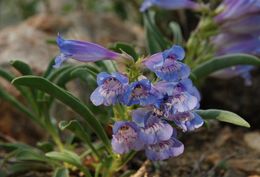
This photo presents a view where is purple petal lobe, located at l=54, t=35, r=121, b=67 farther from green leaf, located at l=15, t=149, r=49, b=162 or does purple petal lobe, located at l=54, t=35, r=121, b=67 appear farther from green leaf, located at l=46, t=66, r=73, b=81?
green leaf, located at l=15, t=149, r=49, b=162

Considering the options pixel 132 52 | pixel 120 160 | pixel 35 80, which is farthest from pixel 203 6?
pixel 35 80

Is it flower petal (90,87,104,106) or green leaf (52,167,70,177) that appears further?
green leaf (52,167,70,177)

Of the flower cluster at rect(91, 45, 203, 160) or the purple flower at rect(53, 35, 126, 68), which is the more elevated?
the purple flower at rect(53, 35, 126, 68)

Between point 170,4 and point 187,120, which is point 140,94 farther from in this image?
point 170,4

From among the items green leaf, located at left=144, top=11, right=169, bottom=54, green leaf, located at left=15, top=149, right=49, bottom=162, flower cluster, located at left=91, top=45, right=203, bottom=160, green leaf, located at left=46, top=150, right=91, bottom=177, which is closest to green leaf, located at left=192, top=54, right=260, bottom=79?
green leaf, located at left=144, top=11, right=169, bottom=54

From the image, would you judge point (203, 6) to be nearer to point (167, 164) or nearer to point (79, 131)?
point (167, 164)

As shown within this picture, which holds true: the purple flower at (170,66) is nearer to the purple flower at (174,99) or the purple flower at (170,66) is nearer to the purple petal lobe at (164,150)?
the purple flower at (174,99)

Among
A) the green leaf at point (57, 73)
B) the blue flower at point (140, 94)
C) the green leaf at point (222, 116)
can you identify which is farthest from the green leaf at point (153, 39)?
the blue flower at point (140, 94)
